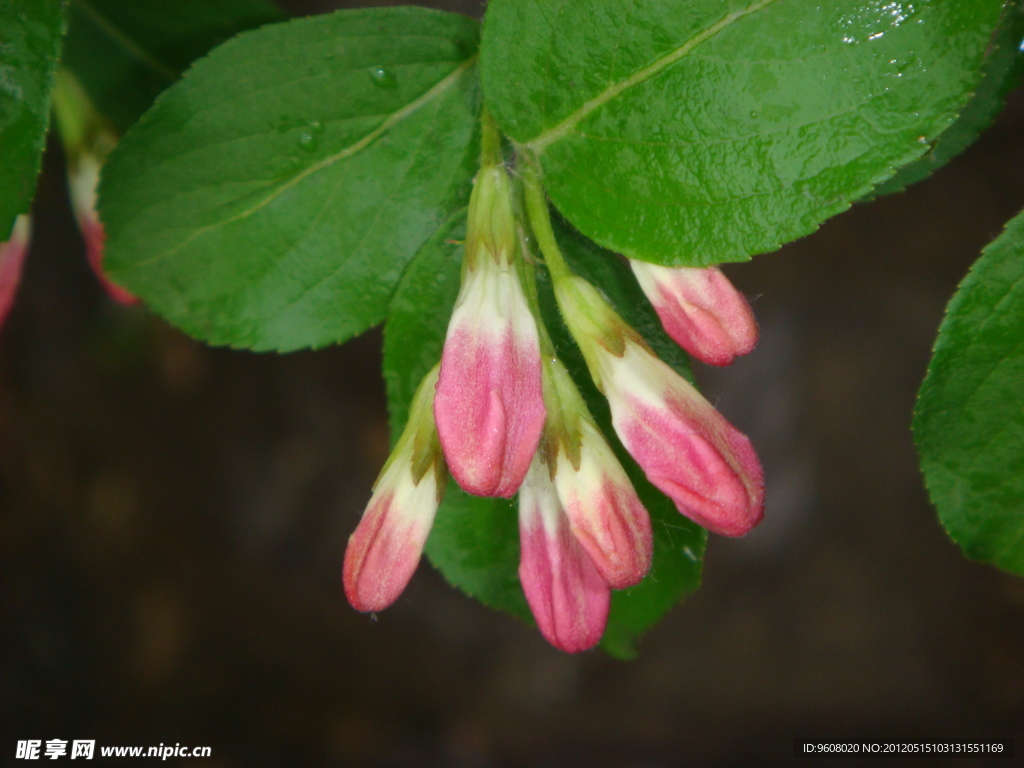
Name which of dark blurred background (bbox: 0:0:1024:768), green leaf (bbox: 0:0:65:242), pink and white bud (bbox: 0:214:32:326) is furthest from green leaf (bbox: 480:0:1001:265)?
dark blurred background (bbox: 0:0:1024:768)

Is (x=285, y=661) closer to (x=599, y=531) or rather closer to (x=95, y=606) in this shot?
(x=95, y=606)

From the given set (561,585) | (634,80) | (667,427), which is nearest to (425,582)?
(561,585)

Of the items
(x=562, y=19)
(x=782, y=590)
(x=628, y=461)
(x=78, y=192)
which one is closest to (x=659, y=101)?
(x=562, y=19)

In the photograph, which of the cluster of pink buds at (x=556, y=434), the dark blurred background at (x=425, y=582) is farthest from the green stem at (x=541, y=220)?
the dark blurred background at (x=425, y=582)

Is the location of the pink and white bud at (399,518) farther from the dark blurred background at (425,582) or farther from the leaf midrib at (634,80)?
the dark blurred background at (425,582)

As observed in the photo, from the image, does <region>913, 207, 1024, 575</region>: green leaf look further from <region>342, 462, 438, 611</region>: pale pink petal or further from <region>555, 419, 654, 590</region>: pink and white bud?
<region>342, 462, 438, 611</region>: pale pink petal

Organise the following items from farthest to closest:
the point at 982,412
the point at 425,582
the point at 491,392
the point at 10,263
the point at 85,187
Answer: the point at 425,582, the point at 85,187, the point at 10,263, the point at 982,412, the point at 491,392

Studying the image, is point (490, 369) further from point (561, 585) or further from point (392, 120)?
point (392, 120)
